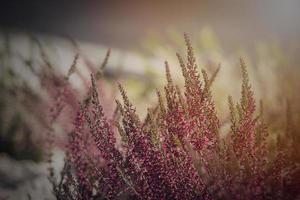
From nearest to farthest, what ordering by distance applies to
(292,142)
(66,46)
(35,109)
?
(292,142), (35,109), (66,46)

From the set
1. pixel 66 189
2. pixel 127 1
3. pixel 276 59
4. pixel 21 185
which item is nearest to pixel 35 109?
pixel 21 185

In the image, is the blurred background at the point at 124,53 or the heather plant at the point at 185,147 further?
the blurred background at the point at 124,53

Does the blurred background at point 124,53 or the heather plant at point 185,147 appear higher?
the blurred background at point 124,53

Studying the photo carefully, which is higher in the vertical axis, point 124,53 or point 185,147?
point 124,53

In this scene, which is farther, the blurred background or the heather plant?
the blurred background

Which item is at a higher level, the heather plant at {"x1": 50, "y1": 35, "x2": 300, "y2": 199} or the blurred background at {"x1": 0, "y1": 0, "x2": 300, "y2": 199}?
the blurred background at {"x1": 0, "y1": 0, "x2": 300, "y2": 199}

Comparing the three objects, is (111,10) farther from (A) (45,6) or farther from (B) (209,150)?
(B) (209,150)

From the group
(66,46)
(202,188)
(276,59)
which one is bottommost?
(202,188)

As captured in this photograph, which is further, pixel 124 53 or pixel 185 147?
pixel 124 53
